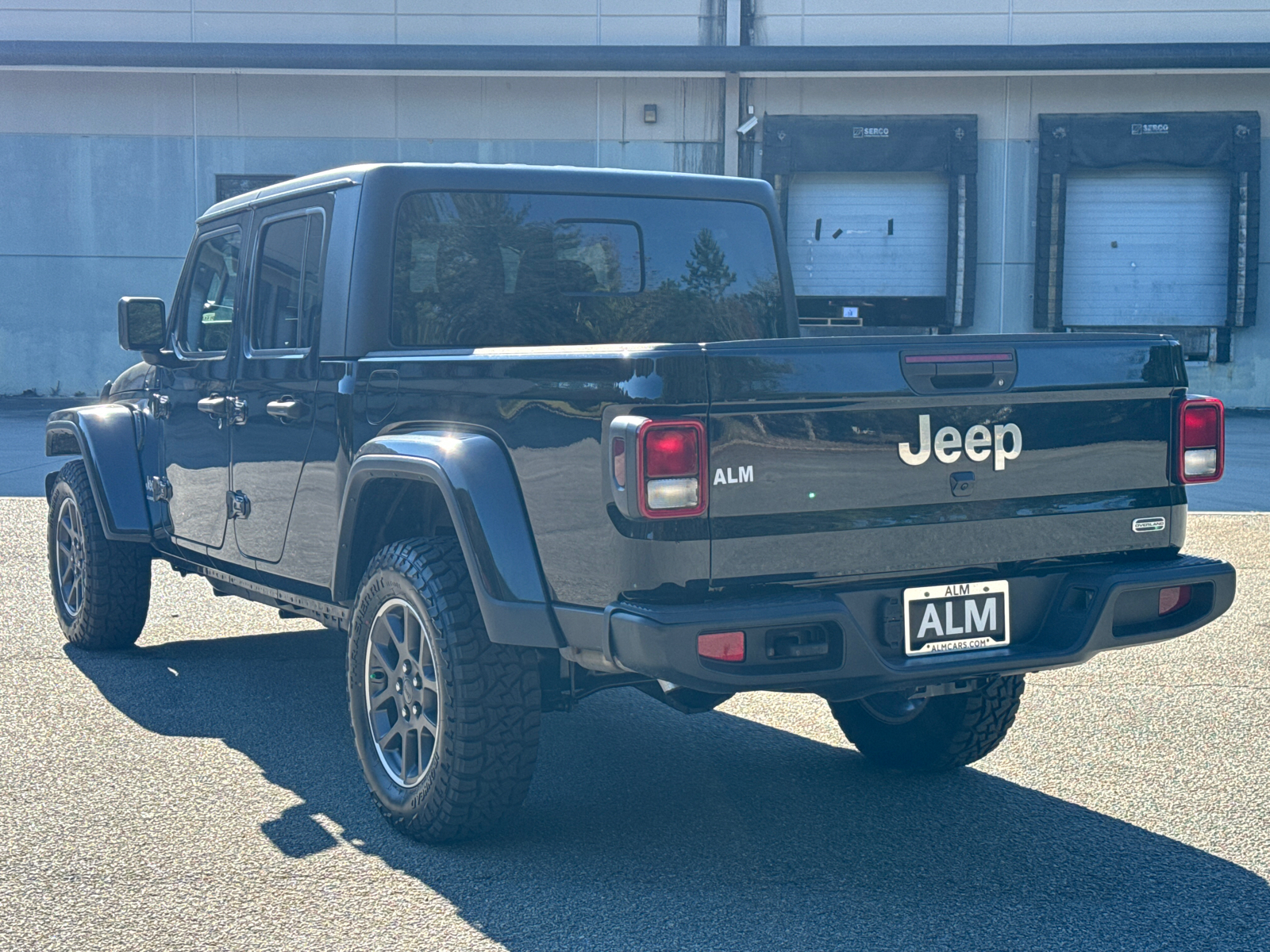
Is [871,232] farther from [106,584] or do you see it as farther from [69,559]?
[106,584]

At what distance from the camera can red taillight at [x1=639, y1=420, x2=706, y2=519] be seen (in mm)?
3268

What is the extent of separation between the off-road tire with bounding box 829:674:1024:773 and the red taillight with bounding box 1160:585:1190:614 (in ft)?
2.19

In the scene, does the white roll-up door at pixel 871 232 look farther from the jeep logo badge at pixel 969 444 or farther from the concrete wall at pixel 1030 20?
the jeep logo badge at pixel 969 444

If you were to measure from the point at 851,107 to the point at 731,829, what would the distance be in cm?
1835

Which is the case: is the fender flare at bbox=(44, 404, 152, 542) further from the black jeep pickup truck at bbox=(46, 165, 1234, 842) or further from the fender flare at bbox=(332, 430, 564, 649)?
the fender flare at bbox=(332, 430, 564, 649)

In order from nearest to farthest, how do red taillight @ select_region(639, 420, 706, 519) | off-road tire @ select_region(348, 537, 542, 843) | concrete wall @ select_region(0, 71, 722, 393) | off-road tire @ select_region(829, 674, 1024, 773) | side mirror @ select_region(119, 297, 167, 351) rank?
red taillight @ select_region(639, 420, 706, 519)
off-road tire @ select_region(348, 537, 542, 843)
off-road tire @ select_region(829, 674, 1024, 773)
side mirror @ select_region(119, 297, 167, 351)
concrete wall @ select_region(0, 71, 722, 393)

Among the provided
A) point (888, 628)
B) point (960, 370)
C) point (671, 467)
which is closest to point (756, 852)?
point (888, 628)

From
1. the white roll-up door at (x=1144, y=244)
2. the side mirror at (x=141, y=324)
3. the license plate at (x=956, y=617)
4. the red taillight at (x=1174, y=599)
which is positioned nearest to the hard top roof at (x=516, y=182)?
the side mirror at (x=141, y=324)

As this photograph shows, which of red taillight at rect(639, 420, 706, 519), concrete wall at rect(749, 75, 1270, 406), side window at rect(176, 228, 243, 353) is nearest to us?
red taillight at rect(639, 420, 706, 519)

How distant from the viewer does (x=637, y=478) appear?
10.7 feet

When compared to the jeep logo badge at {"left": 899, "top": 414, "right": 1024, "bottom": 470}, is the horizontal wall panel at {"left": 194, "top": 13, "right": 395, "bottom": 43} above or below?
above

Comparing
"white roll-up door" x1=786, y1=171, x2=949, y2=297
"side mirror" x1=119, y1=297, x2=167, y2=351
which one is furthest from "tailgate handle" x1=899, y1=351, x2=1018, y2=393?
"white roll-up door" x1=786, y1=171, x2=949, y2=297

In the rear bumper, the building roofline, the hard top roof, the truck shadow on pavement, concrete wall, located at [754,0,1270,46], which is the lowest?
the truck shadow on pavement

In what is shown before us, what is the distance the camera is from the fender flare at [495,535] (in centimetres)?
366
